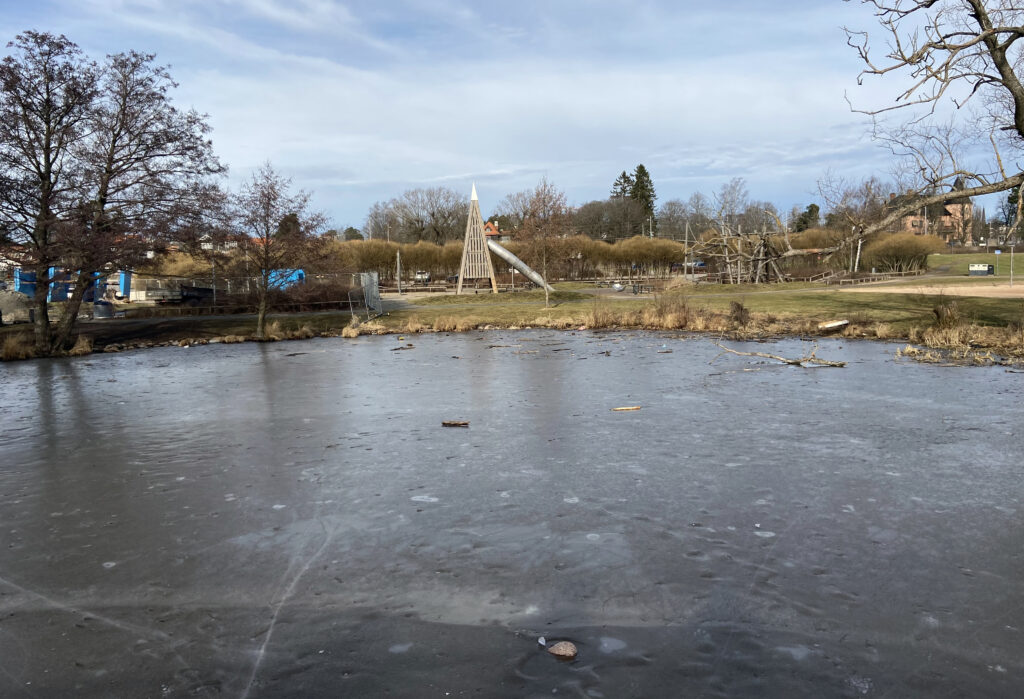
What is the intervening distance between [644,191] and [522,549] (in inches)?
3889

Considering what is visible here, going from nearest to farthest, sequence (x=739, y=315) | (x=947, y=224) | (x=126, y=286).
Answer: (x=739, y=315) < (x=126, y=286) < (x=947, y=224)

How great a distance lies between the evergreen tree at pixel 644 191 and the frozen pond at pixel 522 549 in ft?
299

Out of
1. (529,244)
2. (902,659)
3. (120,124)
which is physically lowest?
(902,659)

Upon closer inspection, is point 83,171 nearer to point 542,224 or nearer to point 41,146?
point 41,146

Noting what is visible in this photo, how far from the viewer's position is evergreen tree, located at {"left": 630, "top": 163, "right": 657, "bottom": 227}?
328 ft

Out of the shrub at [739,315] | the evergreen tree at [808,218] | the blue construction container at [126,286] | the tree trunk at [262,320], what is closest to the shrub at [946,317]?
the shrub at [739,315]

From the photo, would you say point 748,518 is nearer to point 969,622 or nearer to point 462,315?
point 969,622

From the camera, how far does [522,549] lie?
5430 millimetres

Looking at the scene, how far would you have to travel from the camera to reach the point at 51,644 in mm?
4215

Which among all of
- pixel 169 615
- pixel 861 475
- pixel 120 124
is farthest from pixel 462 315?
pixel 169 615

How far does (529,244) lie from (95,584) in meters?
39.1

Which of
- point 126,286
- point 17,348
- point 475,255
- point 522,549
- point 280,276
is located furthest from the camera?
point 475,255

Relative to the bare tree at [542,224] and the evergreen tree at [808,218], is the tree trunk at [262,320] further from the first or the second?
the evergreen tree at [808,218]

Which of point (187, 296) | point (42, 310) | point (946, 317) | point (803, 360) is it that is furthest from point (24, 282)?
point (946, 317)
